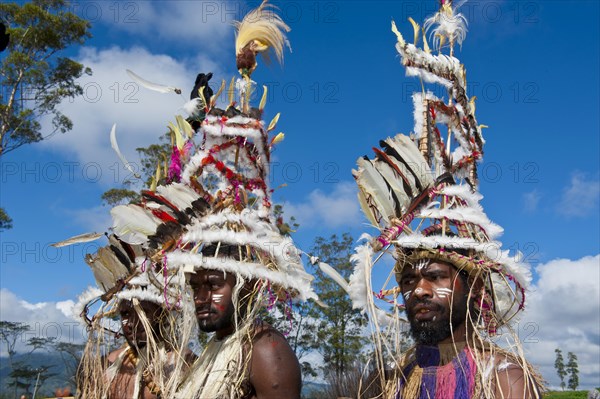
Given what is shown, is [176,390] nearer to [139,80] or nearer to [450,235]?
[450,235]

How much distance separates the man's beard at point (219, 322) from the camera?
329cm

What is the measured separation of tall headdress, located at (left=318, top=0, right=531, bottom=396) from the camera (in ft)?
9.14

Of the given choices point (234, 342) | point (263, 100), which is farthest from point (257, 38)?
point (234, 342)

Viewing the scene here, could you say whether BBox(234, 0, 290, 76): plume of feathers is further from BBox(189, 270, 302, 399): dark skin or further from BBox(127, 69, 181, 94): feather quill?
BBox(189, 270, 302, 399): dark skin

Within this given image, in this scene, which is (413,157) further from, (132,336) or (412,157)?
(132,336)

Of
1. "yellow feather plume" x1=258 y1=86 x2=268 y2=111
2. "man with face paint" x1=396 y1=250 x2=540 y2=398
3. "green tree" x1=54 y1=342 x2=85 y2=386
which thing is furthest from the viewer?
"green tree" x1=54 y1=342 x2=85 y2=386

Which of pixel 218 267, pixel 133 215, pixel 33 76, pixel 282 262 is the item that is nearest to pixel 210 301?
pixel 218 267

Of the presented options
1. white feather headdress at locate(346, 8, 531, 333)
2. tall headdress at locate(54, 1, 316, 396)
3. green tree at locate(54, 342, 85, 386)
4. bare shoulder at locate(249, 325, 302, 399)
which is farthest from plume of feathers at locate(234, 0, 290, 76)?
green tree at locate(54, 342, 85, 386)

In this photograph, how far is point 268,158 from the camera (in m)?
4.11

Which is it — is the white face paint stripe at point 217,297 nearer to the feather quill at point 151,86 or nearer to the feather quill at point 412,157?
the feather quill at point 412,157

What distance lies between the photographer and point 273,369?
3074mm

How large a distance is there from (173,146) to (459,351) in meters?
2.71

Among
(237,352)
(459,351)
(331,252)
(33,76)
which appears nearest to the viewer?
(459,351)

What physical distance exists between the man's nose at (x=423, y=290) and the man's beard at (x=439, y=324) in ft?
0.10
